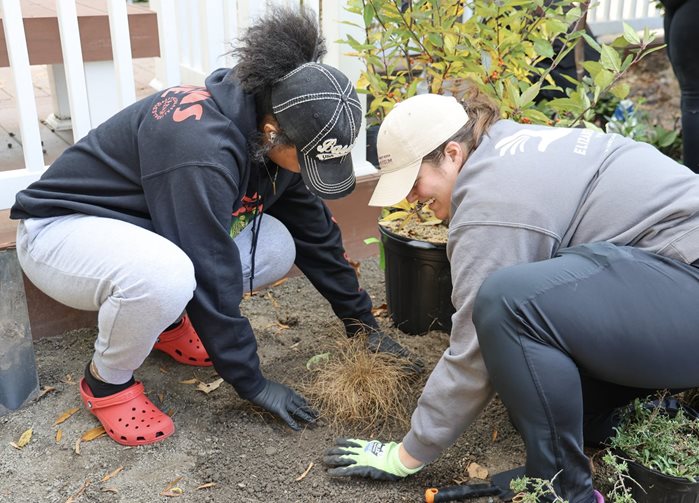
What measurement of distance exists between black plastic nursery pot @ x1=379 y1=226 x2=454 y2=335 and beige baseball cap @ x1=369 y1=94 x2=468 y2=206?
0.79 metres

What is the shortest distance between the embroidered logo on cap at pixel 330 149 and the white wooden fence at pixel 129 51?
727mm

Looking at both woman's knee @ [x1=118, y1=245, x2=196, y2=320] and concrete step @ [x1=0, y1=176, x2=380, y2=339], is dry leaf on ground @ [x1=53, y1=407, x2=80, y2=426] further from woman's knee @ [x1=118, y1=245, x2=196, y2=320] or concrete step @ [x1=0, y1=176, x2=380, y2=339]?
woman's knee @ [x1=118, y1=245, x2=196, y2=320]

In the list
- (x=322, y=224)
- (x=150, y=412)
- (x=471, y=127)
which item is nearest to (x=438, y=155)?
(x=471, y=127)

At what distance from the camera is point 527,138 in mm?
1852

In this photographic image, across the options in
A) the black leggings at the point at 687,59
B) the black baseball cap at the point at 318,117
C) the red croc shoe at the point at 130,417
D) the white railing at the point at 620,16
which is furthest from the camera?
the white railing at the point at 620,16

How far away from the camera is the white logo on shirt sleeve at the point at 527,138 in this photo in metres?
1.82

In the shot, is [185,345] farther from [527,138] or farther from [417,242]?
[527,138]

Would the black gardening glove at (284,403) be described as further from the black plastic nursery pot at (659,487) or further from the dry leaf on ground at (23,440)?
the black plastic nursery pot at (659,487)

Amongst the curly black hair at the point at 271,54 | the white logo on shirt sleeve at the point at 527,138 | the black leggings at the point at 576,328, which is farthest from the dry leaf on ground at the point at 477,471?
the curly black hair at the point at 271,54

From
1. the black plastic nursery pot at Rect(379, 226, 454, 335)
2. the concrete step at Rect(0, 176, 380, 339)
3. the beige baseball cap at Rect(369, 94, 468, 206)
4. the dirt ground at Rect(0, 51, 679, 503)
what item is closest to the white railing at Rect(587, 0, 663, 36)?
the concrete step at Rect(0, 176, 380, 339)

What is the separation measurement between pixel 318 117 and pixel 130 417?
3.45 ft

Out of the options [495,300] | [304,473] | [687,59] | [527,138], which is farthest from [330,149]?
[687,59]

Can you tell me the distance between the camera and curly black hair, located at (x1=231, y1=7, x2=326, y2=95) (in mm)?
1992

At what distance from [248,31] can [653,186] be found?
1116mm
